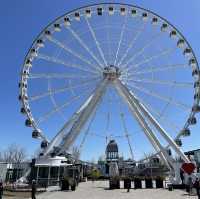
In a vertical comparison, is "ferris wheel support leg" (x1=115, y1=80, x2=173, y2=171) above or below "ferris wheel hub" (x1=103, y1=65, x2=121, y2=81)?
below

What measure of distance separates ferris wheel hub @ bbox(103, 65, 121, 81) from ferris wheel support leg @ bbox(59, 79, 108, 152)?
0.58 metres

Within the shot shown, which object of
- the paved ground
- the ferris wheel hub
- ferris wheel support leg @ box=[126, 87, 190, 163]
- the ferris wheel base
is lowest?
the paved ground

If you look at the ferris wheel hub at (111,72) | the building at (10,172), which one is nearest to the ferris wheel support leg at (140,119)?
the ferris wheel hub at (111,72)

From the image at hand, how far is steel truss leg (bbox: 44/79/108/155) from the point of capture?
3434 cm

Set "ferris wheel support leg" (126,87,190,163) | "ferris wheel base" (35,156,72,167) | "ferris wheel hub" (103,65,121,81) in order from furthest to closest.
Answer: "ferris wheel base" (35,156,72,167), "ferris wheel hub" (103,65,121,81), "ferris wheel support leg" (126,87,190,163)

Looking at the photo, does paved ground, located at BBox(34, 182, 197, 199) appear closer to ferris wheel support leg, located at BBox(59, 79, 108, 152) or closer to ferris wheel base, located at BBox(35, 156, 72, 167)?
ferris wheel base, located at BBox(35, 156, 72, 167)


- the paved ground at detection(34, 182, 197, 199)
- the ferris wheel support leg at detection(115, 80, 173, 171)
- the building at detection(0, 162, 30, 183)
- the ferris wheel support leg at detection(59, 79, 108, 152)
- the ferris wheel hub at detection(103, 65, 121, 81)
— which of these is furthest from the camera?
the building at detection(0, 162, 30, 183)

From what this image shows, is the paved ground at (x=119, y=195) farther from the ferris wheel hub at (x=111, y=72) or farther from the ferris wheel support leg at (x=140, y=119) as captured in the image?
the ferris wheel hub at (x=111, y=72)

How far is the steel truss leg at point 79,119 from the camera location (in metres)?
34.3

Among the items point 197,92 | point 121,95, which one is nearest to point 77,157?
point 121,95

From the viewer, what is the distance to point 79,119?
34.7 metres

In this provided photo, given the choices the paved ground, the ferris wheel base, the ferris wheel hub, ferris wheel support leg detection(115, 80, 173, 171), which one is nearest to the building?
the ferris wheel base

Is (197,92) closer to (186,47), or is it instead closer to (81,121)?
(186,47)

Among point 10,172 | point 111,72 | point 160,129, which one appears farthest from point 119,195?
point 10,172
